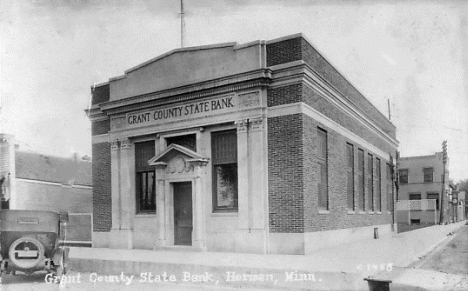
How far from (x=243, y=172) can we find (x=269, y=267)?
174 inches

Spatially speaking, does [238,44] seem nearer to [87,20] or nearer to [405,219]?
[87,20]

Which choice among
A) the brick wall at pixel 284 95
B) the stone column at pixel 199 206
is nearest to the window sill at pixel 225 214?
the stone column at pixel 199 206

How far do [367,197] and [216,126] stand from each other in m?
9.75

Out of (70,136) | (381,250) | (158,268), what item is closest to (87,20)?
(70,136)

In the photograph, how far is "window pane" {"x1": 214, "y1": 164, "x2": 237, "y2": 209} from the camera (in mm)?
14586

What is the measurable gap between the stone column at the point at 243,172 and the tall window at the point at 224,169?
1.26 feet

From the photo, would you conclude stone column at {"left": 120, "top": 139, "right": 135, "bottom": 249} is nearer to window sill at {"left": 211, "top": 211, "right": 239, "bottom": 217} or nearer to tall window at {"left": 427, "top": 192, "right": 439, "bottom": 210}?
window sill at {"left": 211, "top": 211, "right": 239, "bottom": 217}

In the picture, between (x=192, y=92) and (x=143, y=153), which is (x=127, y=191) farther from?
(x=192, y=92)

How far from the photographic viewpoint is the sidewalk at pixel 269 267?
935 cm

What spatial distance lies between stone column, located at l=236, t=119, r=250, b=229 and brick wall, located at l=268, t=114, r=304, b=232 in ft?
2.39

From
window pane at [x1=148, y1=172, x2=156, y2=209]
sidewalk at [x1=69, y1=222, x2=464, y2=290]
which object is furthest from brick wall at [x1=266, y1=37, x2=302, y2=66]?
window pane at [x1=148, y1=172, x2=156, y2=209]

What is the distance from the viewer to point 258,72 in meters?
13.8

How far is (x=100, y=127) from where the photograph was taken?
17.8 m

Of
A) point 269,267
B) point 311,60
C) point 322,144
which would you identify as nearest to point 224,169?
point 322,144
